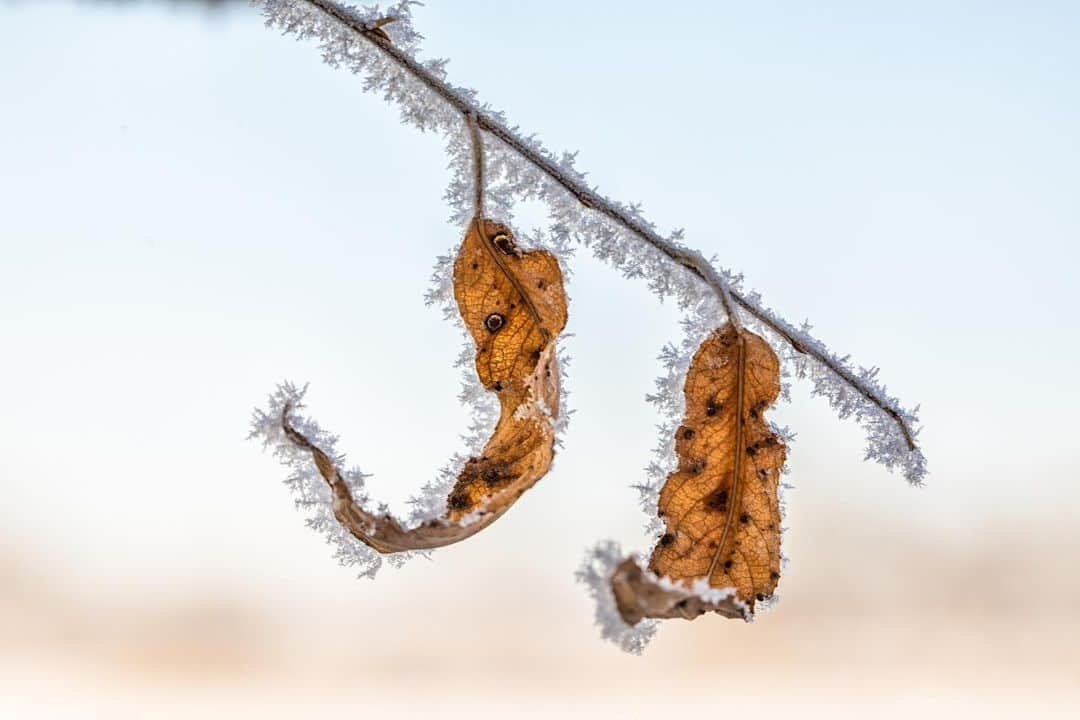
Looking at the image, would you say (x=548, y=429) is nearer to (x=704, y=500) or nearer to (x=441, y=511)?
(x=441, y=511)

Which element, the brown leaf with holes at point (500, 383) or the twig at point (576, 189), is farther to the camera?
the twig at point (576, 189)

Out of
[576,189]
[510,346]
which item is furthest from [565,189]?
[510,346]

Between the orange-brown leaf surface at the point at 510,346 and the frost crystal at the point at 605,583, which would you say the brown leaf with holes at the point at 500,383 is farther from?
the frost crystal at the point at 605,583

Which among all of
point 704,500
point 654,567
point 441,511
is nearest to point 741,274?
point 704,500

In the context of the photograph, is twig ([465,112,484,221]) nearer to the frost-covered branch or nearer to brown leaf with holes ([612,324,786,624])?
the frost-covered branch

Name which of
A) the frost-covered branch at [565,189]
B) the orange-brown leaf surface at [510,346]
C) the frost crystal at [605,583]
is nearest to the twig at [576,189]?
the frost-covered branch at [565,189]

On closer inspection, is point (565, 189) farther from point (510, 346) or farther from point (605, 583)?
point (605, 583)
